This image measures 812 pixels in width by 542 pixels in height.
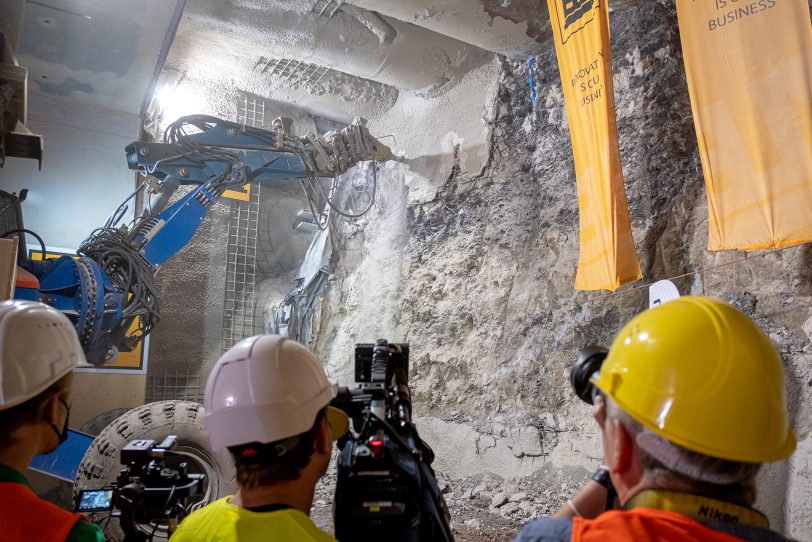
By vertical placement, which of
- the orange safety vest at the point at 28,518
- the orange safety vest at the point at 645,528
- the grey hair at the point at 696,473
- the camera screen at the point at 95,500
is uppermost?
the grey hair at the point at 696,473

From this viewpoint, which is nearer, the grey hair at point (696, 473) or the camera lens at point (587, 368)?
the grey hair at point (696, 473)

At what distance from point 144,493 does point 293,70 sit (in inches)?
277

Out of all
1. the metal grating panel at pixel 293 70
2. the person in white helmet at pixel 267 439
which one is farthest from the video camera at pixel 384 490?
the metal grating panel at pixel 293 70

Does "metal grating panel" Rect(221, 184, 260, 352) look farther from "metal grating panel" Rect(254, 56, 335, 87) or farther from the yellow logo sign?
the yellow logo sign

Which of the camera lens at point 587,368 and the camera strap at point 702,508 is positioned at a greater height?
the camera lens at point 587,368

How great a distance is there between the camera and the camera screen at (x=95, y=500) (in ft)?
4.94

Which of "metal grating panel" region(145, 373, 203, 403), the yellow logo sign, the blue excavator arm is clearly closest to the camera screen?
the blue excavator arm

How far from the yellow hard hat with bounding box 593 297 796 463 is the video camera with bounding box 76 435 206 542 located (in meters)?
1.31

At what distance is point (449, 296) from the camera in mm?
5801

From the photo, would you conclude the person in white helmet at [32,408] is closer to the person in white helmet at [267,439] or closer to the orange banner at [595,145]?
the person in white helmet at [267,439]

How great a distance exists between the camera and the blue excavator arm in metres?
4.29

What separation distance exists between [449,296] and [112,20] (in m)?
4.51

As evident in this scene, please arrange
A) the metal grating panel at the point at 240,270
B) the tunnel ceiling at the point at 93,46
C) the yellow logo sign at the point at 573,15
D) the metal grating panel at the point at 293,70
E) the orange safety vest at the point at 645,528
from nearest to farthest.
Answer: the orange safety vest at the point at 645,528 → the yellow logo sign at the point at 573,15 → the tunnel ceiling at the point at 93,46 → the metal grating panel at the point at 293,70 → the metal grating panel at the point at 240,270

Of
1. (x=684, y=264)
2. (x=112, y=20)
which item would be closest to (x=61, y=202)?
(x=112, y=20)
